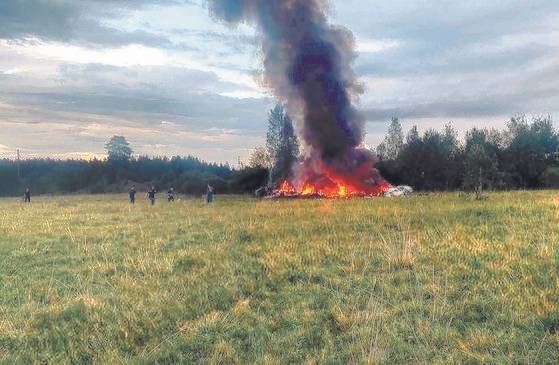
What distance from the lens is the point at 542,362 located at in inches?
258

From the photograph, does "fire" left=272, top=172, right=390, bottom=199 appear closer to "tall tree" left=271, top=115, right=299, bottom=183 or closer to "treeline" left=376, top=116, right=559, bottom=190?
→ "treeline" left=376, top=116, right=559, bottom=190

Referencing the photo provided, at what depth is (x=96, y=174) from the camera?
416 feet

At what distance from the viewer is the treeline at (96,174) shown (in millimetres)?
116250

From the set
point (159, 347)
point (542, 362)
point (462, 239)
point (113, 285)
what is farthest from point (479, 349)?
point (113, 285)

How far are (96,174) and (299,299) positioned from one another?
12783 centimetres

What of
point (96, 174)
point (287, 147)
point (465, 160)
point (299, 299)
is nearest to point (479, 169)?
point (465, 160)

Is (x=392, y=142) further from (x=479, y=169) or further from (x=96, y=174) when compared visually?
(x=96, y=174)

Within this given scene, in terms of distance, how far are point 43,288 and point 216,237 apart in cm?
664

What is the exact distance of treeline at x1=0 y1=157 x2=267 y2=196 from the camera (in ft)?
381

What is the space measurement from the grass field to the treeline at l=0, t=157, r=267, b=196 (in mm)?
81403

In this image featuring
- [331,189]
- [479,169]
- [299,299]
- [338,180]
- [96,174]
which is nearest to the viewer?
[299,299]

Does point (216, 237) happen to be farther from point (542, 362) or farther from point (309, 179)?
point (309, 179)

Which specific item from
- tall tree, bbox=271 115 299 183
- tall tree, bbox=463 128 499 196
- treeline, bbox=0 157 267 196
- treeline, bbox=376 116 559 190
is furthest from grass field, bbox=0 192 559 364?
treeline, bbox=0 157 267 196

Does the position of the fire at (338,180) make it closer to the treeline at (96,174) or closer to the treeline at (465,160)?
the treeline at (465,160)
